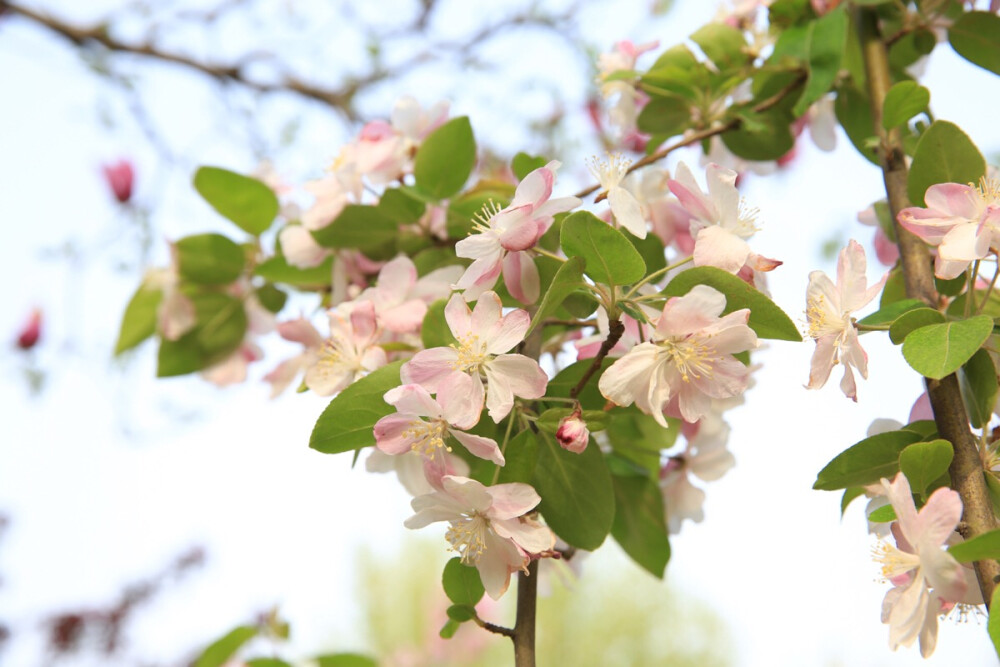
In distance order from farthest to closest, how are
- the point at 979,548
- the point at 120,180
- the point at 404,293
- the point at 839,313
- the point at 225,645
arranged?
the point at 120,180 → the point at 225,645 → the point at 404,293 → the point at 839,313 → the point at 979,548

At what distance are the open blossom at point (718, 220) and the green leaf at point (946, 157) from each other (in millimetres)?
114

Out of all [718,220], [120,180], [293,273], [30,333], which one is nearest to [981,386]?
[718,220]

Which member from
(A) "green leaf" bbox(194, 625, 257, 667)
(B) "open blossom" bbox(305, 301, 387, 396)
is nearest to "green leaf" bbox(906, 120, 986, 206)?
(B) "open blossom" bbox(305, 301, 387, 396)

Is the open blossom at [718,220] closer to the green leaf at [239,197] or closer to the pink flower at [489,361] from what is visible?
the pink flower at [489,361]

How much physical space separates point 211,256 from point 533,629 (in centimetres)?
51

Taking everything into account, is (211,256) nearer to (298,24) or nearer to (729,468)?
(729,468)

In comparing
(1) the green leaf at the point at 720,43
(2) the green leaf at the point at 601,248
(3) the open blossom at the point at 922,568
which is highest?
(1) the green leaf at the point at 720,43

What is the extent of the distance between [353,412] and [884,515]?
0.28 m

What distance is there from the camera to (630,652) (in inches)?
215

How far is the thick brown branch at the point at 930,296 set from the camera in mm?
409

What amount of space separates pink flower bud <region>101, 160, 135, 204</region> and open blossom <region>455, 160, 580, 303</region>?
150 centimetres

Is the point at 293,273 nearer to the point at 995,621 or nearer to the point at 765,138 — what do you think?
the point at 765,138

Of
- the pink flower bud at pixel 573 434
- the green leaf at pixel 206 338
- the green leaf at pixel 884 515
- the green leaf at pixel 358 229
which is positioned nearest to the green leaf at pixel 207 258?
the green leaf at pixel 206 338

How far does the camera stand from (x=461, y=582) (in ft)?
1.61
